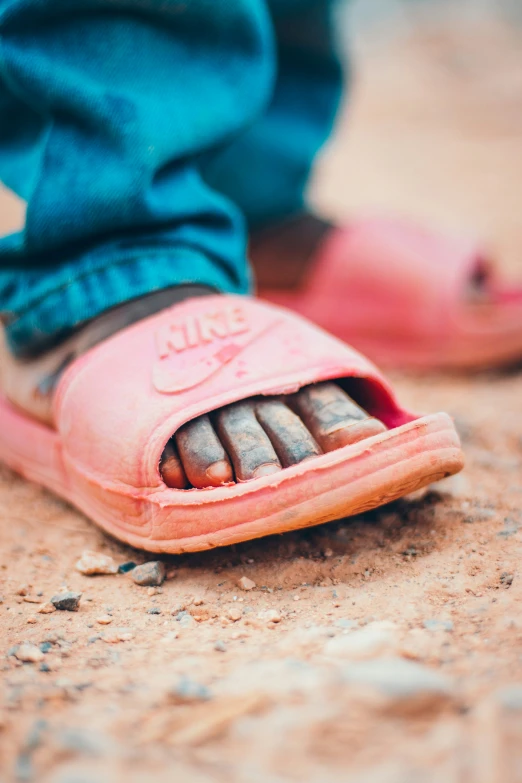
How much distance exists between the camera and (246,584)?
76 cm

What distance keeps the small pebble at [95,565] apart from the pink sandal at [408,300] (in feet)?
3.02

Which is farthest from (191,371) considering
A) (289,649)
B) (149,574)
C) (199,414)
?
(289,649)

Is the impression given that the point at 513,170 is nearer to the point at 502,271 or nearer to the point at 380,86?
the point at 502,271

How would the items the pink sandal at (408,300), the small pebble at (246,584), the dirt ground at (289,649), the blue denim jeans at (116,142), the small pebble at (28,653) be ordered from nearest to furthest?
the dirt ground at (289,649) → the small pebble at (28,653) → the small pebble at (246,584) → the blue denim jeans at (116,142) → the pink sandal at (408,300)

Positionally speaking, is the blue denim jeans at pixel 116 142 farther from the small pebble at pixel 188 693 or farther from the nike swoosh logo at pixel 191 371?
the small pebble at pixel 188 693

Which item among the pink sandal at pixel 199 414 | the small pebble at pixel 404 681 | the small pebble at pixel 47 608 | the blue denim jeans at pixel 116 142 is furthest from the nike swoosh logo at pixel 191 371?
the small pebble at pixel 404 681

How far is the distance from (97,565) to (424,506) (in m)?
0.42

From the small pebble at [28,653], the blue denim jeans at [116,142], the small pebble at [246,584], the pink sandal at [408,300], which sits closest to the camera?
the small pebble at [28,653]

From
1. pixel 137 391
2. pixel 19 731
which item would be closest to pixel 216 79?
pixel 137 391

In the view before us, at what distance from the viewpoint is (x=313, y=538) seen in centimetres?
83

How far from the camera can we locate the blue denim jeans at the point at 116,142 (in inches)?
35.8

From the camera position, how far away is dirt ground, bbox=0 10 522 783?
48 cm

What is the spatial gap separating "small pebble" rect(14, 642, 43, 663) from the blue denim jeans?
45 centimetres

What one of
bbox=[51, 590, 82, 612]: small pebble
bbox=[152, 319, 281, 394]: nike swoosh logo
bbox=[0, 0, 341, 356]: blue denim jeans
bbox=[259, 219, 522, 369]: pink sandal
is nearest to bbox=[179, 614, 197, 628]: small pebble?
bbox=[51, 590, 82, 612]: small pebble
